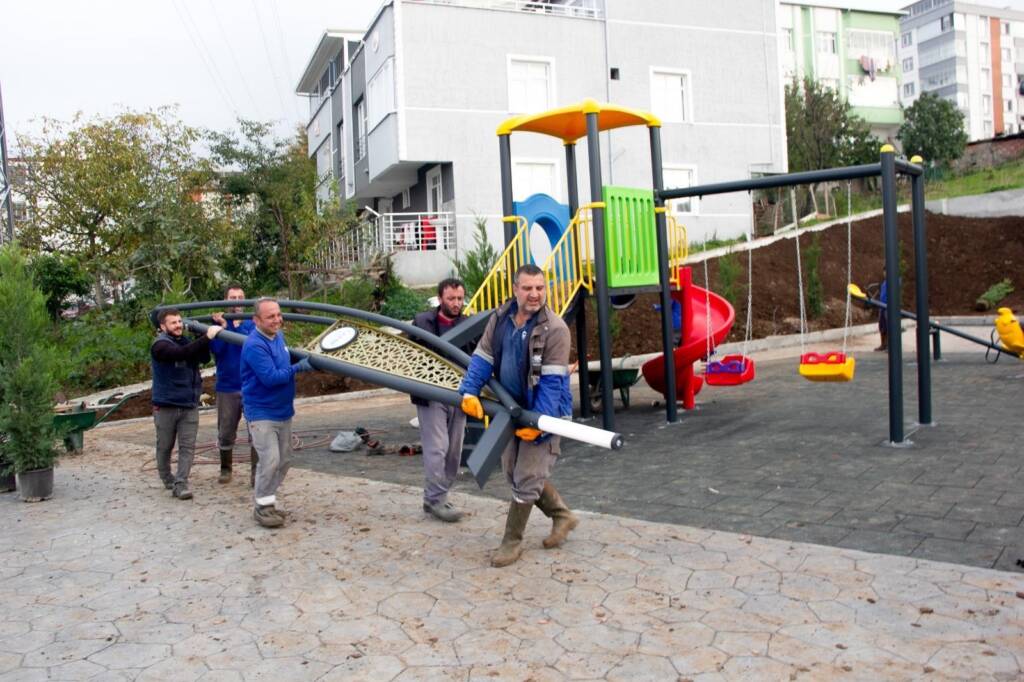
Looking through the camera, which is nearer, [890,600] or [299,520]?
[890,600]

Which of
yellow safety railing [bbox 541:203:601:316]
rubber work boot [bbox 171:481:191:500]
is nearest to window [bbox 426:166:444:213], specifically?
yellow safety railing [bbox 541:203:601:316]

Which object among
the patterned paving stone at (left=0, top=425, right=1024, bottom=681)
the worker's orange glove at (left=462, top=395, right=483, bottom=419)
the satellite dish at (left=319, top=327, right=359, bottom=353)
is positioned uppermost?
the satellite dish at (left=319, top=327, right=359, bottom=353)

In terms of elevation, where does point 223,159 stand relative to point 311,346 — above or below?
above

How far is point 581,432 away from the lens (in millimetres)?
4488

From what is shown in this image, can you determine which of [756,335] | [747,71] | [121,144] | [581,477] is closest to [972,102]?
[747,71]

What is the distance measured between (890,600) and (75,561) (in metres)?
5.00

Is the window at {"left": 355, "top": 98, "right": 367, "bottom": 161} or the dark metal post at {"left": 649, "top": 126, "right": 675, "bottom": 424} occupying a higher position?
the window at {"left": 355, "top": 98, "right": 367, "bottom": 161}

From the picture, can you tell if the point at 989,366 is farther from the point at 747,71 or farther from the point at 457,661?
the point at 747,71

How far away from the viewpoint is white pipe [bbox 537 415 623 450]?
173 inches

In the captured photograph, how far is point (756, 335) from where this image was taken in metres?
19.2

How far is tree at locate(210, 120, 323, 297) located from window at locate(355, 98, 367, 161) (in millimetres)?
3323

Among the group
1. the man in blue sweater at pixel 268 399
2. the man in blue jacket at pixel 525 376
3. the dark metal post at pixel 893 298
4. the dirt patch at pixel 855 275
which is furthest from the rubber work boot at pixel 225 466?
the dirt patch at pixel 855 275

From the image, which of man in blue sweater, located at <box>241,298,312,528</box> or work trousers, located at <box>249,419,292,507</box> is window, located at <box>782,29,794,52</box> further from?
work trousers, located at <box>249,419,292,507</box>

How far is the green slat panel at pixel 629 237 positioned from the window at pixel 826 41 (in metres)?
49.5
